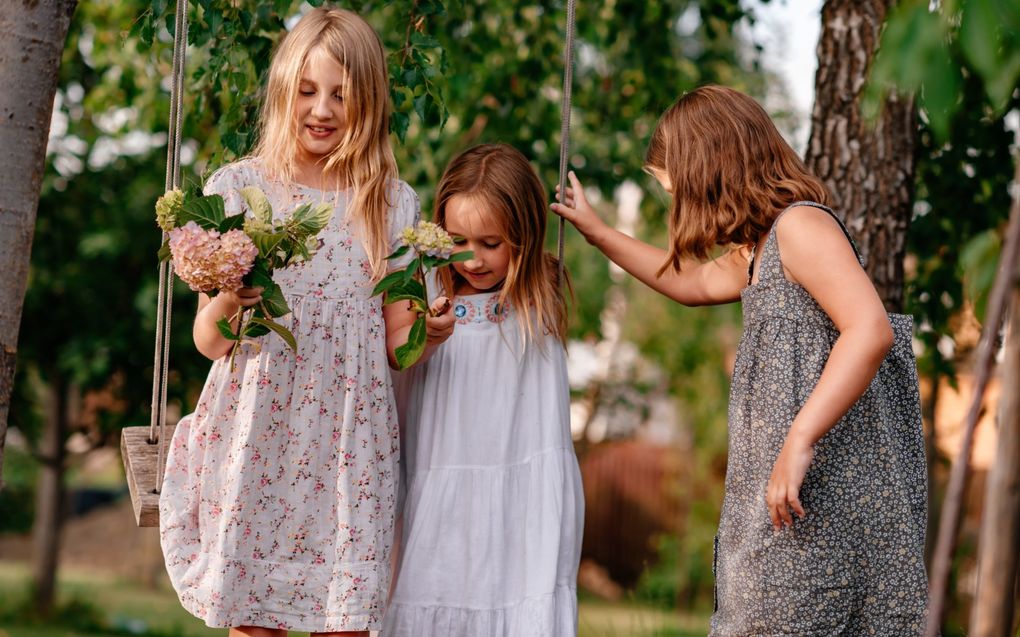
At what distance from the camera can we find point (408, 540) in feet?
8.89

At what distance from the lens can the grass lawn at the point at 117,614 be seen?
7.60m

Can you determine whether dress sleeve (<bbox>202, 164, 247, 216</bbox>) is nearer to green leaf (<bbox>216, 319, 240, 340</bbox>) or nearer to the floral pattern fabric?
green leaf (<bbox>216, 319, 240, 340</bbox>)

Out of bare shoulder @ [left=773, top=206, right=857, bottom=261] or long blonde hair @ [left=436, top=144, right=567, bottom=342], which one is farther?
long blonde hair @ [left=436, top=144, right=567, bottom=342]

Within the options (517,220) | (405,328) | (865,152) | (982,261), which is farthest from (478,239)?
(982,261)

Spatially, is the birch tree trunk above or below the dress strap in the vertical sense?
below

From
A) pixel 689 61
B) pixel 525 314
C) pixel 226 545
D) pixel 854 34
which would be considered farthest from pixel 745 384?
pixel 689 61

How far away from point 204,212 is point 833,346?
1.33 metres

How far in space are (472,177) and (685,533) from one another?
32.5 feet

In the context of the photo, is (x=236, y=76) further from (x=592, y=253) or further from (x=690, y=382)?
(x=690, y=382)

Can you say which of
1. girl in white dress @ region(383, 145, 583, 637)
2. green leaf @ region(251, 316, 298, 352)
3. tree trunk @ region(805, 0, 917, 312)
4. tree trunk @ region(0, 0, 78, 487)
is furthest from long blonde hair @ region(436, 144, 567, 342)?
tree trunk @ region(805, 0, 917, 312)

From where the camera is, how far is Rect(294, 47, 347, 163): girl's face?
2559 millimetres

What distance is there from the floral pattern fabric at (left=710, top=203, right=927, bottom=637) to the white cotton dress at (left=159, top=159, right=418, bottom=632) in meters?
0.82

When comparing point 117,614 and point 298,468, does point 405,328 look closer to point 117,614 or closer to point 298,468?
point 298,468

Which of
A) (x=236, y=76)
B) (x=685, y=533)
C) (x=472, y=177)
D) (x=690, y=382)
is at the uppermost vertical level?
(x=236, y=76)
